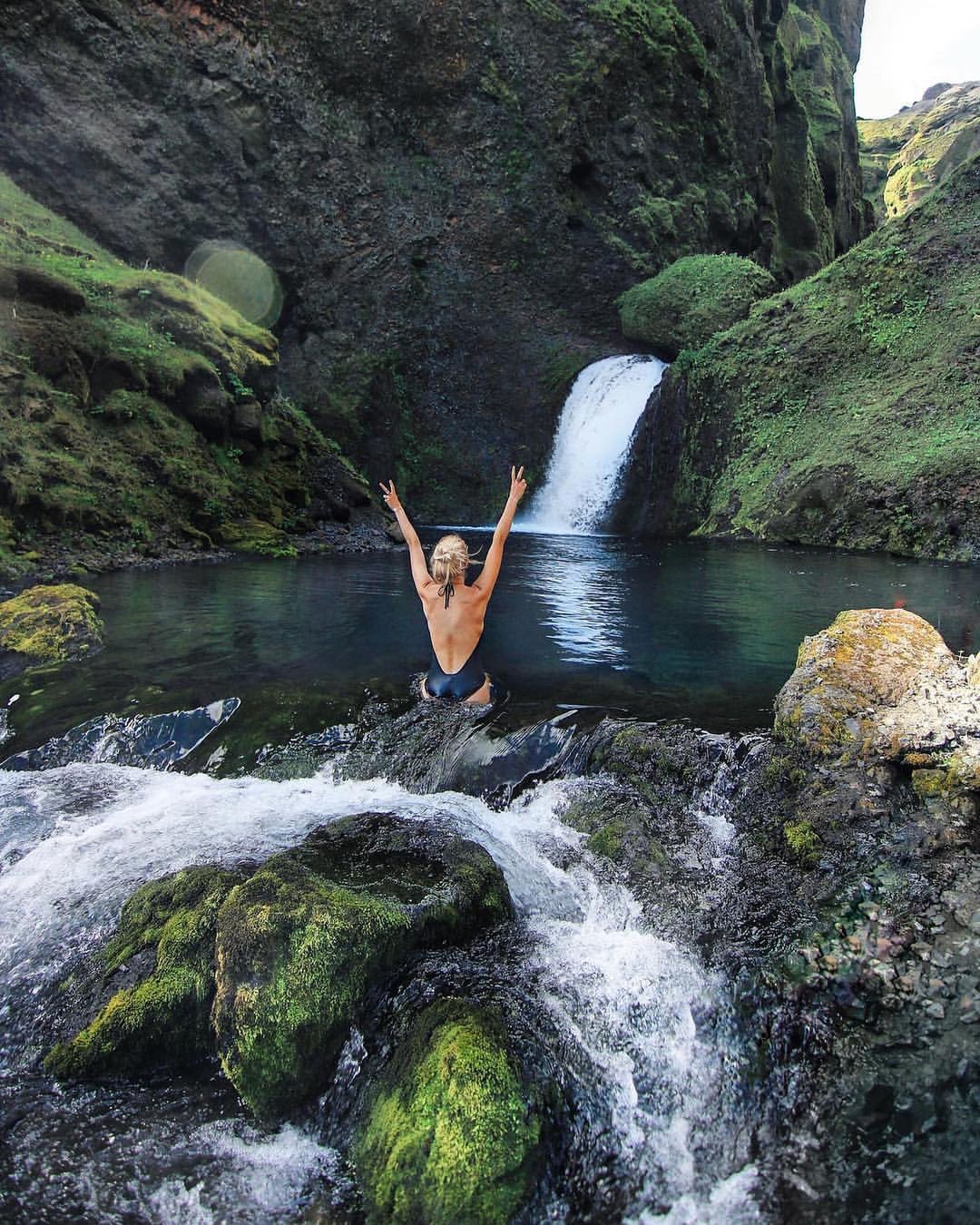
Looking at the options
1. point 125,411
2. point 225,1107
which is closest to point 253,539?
point 125,411

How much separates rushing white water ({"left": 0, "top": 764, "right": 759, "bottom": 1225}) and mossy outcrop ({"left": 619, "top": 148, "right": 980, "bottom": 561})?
12.9 m

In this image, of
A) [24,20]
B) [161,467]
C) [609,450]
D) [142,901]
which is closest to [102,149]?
[24,20]

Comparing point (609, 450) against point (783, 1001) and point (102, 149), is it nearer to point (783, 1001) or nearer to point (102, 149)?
point (102, 149)

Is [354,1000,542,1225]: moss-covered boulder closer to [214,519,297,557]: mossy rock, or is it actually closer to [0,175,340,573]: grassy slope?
[0,175,340,573]: grassy slope

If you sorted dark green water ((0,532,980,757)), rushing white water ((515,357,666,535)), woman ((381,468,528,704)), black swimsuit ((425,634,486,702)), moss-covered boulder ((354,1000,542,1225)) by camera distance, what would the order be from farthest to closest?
rushing white water ((515,357,666,535)), dark green water ((0,532,980,757)), black swimsuit ((425,634,486,702)), woman ((381,468,528,704)), moss-covered boulder ((354,1000,542,1225))

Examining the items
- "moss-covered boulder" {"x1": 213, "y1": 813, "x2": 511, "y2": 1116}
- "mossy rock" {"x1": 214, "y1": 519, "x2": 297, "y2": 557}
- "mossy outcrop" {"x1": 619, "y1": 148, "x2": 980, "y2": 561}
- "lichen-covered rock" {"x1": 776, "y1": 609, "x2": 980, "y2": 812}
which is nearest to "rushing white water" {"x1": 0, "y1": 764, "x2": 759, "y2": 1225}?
"moss-covered boulder" {"x1": 213, "y1": 813, "x2": 511, "y2": 1116}

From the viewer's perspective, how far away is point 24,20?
1928cm

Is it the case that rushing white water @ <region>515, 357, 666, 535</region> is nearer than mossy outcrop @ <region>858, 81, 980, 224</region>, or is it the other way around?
rushing white water @ <region>515, 357, 666, 535</region>

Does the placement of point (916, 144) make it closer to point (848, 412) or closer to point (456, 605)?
point (848, 412)

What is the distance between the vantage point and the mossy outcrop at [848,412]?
14.8m

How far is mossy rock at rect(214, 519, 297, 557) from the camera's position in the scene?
1474 cm

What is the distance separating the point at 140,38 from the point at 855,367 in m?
21.2

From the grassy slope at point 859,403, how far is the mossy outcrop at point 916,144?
135 feet

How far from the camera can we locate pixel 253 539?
1501 centimetres
